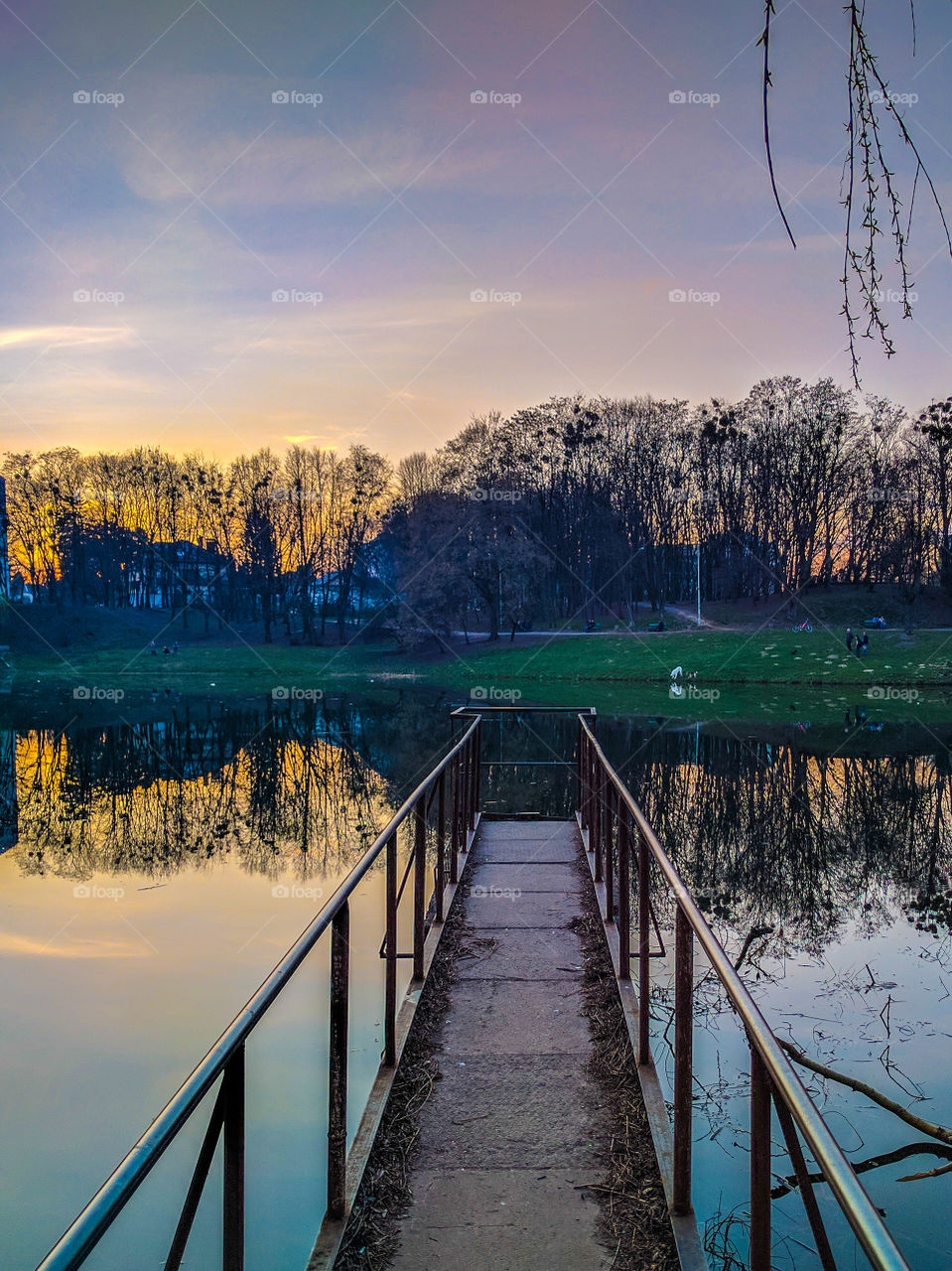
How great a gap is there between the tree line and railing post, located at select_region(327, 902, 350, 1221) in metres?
51.0

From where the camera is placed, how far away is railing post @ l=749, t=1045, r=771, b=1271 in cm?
225

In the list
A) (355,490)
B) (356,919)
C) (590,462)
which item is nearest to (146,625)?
(355,490)

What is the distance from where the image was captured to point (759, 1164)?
7.70 ft

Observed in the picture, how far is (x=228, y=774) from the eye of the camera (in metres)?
19.1

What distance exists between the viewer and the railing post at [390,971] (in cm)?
440

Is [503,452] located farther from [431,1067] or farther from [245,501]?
[431,1067]

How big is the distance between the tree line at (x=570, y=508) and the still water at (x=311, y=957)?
37934mm

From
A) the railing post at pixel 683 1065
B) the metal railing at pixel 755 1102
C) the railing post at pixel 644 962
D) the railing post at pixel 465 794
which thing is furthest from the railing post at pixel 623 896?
the railing post at pixel 465 794

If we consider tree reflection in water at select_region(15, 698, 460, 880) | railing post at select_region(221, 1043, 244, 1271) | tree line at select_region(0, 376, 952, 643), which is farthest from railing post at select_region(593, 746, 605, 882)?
tree line at select_region(0, 376, 952, 643)

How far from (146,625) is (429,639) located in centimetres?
2249

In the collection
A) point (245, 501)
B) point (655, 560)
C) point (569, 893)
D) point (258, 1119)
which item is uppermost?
point (245, 501)

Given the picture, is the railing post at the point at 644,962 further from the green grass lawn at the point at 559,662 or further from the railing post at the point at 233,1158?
the green grass lawn at the point at 559,662

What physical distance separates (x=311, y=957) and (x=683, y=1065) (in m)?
6.13

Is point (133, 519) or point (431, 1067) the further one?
point (133, 519)
